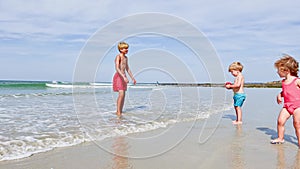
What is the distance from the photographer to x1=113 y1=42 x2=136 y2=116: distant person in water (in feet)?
22.9

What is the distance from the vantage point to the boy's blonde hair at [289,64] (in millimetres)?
4090

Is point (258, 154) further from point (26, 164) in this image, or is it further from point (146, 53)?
point (146, 53)

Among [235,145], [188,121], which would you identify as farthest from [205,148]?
[188,121]

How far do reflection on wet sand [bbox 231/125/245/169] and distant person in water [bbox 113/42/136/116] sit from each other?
308 centimetres

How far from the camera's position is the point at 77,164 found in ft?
9.92

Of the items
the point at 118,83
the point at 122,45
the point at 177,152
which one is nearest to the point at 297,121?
the point at 177,152

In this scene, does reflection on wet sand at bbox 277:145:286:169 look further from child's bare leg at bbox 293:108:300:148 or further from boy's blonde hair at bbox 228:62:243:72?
boy's blonde hair at bbox 228:62:243:72

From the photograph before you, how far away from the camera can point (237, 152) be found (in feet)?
11.7

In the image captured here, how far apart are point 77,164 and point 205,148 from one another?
1.64 metres

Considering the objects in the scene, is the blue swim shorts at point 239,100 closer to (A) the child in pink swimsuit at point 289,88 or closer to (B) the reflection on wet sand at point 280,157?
(A) the child in pink swimsuit at point 289,88

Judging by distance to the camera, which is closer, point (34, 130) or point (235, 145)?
point (235, 145)

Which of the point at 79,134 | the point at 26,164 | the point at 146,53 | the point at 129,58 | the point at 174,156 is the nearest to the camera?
the point at 26,164

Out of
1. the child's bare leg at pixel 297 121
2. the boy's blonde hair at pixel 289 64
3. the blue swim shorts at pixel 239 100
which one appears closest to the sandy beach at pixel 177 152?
the child's bare leg at pixel 297 121

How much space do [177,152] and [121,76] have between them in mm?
3730
